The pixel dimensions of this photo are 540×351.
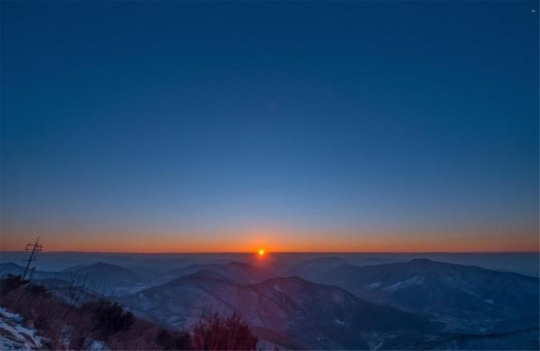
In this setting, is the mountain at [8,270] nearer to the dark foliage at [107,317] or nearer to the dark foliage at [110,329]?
the dark foliage at [110,329]

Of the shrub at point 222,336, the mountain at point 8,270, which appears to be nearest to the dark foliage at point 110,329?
the shrub at point 222,336

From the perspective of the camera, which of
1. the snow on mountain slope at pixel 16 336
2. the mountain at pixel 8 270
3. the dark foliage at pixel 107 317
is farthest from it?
the mountain at pixel 8 270

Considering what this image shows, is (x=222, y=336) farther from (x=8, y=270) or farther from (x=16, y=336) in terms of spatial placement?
(x=8, y=270)

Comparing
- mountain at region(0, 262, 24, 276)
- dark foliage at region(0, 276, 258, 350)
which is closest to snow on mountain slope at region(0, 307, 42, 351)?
dark foliage at region(0, 276, 258, 350)

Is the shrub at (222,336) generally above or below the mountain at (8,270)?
below

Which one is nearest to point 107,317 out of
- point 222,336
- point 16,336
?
point 16,336

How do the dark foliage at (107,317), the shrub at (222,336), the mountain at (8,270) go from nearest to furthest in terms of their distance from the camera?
the shrub at (222,336) → the dark foliage at (107,317) → the mountain at (8,270)

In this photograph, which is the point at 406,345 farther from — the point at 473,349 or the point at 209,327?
the point at 209,327

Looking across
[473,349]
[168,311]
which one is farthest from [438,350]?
[168,311]

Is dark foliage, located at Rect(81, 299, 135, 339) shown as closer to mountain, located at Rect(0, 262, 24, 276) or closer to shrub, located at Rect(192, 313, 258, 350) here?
mountain, located at Rect(0, 262, 24, 276)
